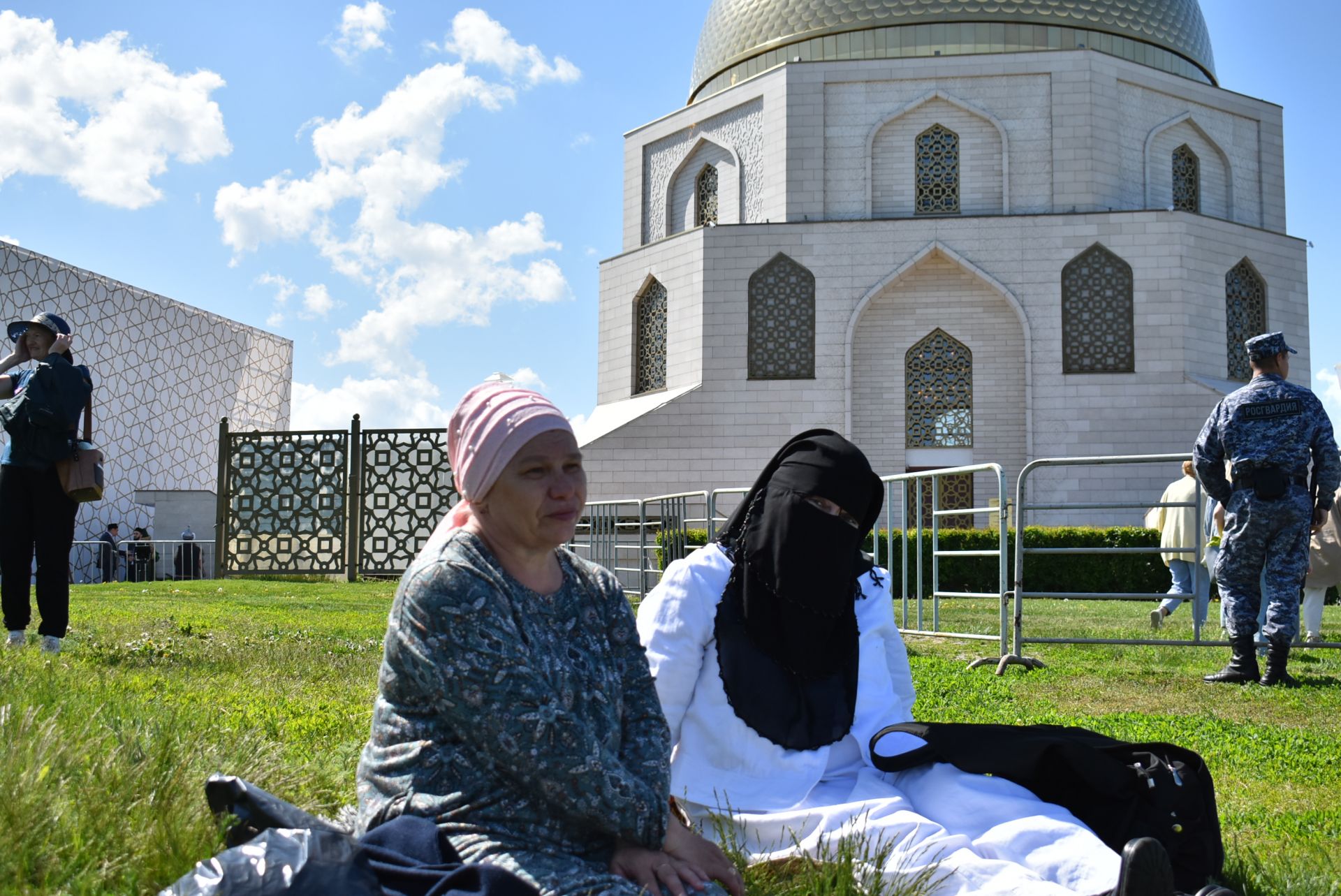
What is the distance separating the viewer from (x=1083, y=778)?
2322 millimetres

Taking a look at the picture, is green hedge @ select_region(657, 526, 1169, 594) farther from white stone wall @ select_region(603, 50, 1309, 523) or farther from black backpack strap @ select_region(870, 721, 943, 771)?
black backpack strap @ select_region(870, 721, 943, 771)

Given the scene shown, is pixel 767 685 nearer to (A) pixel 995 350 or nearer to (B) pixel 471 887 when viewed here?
(B) pixel 471 887

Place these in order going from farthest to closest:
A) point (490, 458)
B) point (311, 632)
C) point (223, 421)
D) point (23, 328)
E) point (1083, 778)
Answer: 1. point (223, 421)
2. point (311, 632)
3. point (23, 328)
4. point (1083, 778)
5. point (490, 458)

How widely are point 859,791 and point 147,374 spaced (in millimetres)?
29809

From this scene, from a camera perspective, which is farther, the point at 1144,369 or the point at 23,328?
the point at 1144,369

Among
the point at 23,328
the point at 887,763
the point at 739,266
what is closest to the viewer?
the point at 887,763

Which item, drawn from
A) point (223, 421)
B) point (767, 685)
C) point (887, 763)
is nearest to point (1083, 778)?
point (887, 763)

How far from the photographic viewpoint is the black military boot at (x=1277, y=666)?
5.48 m

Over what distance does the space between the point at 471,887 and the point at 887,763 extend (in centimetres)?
114

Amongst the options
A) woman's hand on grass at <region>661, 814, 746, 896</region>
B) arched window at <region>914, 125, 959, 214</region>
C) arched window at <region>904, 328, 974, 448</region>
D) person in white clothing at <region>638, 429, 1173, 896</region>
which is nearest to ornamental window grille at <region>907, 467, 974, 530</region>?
arched window at <region>904, 328, 974, 448</region>

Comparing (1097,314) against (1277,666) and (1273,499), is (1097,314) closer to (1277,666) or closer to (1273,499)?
(1273,499)

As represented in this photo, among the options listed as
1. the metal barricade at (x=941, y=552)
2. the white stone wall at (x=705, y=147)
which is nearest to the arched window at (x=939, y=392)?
the white stone wall at (x=705, y=147)

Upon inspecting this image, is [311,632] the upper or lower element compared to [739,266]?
lower

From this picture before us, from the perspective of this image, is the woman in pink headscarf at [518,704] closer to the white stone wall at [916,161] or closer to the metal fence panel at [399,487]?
the metal fence panel at [399,487]
